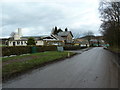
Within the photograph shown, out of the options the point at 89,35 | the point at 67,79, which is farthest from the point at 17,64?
the point at 89,35

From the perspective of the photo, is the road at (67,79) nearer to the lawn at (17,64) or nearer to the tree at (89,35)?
the lawn at (17,64)

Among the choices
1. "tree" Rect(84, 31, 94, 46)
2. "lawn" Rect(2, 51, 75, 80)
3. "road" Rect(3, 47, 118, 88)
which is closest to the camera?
"road" Rect(3, 47, 118, 88)

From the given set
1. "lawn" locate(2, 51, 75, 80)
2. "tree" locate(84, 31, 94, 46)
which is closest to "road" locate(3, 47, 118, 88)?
"lawn" locate(2, 51, 75, 80)

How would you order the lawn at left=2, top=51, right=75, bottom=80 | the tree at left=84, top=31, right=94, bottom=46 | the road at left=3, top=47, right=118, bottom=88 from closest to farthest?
the road at left=3, top=47, right=118, bottom=88 → the lawn at left=2, top=51, right=75, bottom=80 → the tree at left=84, top=31, right=94, bottom=46

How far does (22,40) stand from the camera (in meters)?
58.9

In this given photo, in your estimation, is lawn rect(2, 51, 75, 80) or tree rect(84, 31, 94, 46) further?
tree rect(84, 31, 94, 46)

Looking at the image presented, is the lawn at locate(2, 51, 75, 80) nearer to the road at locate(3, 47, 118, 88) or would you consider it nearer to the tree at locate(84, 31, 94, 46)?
the road at locate(3, 47, 118, 88)

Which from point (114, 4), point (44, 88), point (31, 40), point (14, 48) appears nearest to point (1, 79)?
point (44, 88)

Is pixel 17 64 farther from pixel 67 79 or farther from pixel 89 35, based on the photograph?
pixel 89 35

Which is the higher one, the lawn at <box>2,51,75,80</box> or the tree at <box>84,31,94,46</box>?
the tree at <box>84,31,94,46</box>

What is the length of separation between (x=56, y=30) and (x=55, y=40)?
46.6m

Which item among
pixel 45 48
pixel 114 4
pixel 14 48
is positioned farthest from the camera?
pixel 45 48

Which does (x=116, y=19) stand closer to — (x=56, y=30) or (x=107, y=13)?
(x=107, y=13)

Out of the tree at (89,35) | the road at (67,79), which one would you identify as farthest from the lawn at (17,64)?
the tree at (89,35)
